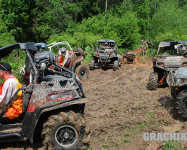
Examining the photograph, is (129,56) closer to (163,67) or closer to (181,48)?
(181,48)

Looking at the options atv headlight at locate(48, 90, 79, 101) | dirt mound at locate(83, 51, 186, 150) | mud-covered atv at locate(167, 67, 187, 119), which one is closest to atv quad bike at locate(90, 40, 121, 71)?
dirt mound at locate(83, 51, 186, 150)

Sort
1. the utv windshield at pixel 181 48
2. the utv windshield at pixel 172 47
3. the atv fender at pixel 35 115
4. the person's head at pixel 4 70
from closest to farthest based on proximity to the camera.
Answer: the atv fender at pixel 35 115 < the person's head at pixel 4 70 < the utv windshield at pixel 181 48 < the utv windshield at pixel 172 47

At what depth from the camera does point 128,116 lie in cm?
493

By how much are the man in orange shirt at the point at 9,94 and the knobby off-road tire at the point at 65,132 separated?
0.62 meters

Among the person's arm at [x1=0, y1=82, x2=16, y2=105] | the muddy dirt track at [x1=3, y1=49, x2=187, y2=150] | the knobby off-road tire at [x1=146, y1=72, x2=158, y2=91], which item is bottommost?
the muddy dirt track at [x1=3, y1=49, x2=187, y2=150]

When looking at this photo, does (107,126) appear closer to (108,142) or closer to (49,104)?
(108,142)

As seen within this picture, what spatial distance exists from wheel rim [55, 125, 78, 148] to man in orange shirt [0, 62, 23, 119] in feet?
A: 2.71

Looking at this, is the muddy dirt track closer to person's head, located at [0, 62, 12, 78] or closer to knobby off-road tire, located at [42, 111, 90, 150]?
knobby off-road tire, located at [42, 111, 90, 150]

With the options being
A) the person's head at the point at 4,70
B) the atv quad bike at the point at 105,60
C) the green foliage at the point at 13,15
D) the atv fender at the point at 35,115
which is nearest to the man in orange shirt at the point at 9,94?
the person's head at the point at 4,70

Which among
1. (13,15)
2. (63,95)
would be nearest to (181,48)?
(63,95)

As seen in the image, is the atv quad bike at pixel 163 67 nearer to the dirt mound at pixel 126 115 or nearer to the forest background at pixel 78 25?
the dirt mound at pixel 126 115

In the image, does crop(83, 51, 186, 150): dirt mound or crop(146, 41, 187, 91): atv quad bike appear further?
crop(146, 41, 187, 91): atv quad bike

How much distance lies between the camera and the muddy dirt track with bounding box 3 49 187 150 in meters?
3.73

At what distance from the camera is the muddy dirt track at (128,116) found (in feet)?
12.3
